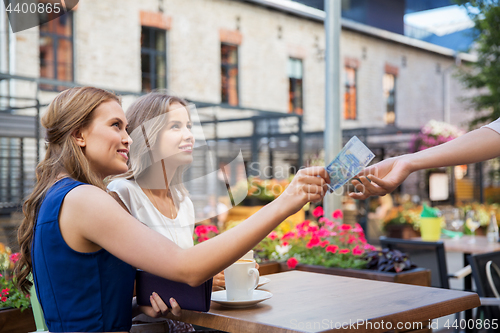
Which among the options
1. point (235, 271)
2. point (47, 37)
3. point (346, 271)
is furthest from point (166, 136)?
point (47, 37)

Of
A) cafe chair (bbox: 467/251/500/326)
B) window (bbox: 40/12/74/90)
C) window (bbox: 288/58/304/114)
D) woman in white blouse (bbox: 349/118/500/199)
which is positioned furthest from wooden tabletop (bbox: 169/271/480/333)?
window (bbox: 288/58/304/114)

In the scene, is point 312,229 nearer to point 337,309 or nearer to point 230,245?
point 337,309

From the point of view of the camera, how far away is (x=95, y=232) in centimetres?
125

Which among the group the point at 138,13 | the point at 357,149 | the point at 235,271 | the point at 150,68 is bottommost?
the point at 235,271

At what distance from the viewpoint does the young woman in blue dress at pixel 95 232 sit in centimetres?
119

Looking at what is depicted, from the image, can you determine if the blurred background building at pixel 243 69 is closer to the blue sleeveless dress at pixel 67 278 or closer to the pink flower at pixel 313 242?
the pink flower at pixel 313 242

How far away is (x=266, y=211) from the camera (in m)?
1.18

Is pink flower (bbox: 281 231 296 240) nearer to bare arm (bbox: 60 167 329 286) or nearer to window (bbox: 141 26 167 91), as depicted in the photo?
bare arm (bbox: 60 167 329 286)

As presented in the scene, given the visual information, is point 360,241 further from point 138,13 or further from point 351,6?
point 351,6

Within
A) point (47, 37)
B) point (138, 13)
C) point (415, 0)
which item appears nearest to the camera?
point (47, 37)

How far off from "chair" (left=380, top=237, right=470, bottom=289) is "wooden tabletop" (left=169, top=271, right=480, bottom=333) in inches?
58.4

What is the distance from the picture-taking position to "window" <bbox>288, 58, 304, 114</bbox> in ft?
42.3

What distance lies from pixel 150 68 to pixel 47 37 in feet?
6.94

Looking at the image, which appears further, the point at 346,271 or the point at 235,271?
the point at 346,271
